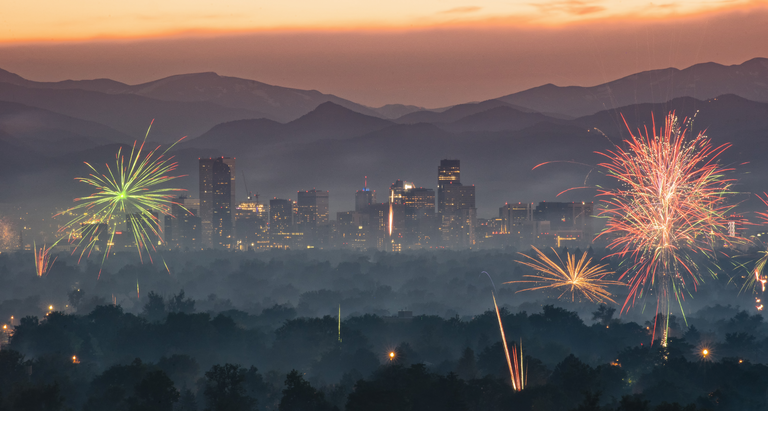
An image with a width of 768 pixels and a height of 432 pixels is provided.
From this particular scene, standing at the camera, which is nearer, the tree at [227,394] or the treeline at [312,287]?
the tree at [227,394]

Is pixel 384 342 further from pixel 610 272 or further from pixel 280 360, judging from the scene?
pixel 610 272

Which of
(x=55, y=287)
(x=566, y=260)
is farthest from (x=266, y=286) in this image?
(x=566, y=260)

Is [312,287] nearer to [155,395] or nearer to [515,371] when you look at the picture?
[515,371]

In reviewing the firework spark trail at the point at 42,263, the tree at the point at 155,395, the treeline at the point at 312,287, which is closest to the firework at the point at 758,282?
the treeline at the point at 312,287

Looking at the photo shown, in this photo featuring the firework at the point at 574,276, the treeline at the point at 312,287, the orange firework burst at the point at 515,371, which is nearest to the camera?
the orange firework burst at the point at 515,371

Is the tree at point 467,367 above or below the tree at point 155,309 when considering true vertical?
above

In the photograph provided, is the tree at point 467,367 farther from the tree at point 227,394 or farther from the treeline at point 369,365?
the tree at point 227,394

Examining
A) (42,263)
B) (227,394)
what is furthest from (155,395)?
(42,263)
